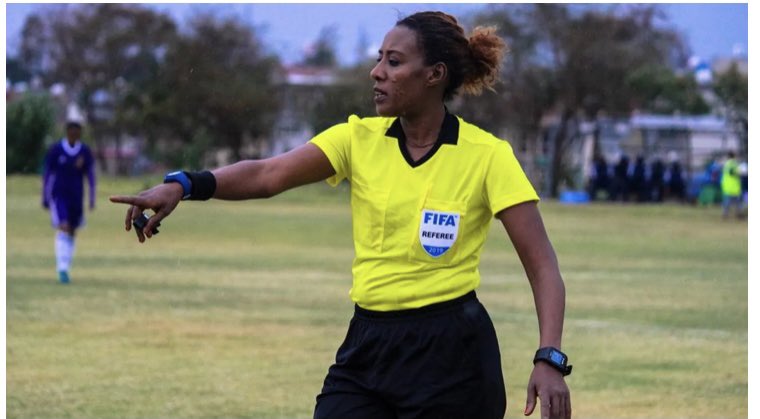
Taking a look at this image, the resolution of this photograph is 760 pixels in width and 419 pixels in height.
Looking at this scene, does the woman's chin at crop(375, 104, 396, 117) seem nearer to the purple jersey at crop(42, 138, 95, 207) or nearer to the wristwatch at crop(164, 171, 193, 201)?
the wristwatch at crop(164, 171, 193, 201)

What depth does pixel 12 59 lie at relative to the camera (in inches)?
3627

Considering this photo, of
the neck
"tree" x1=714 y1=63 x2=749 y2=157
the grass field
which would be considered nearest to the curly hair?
the neck

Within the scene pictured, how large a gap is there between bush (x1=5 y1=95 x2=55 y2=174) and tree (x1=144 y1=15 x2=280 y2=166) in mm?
5957

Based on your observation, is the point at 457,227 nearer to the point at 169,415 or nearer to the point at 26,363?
the point at 169,415

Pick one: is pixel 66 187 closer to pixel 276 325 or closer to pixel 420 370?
pixel 276 325

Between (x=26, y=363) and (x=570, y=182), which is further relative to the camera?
(x=570, y=182)

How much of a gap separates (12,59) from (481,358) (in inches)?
3565

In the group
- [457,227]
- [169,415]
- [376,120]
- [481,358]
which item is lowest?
[169,415]

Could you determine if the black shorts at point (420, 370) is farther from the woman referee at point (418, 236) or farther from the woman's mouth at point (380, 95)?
the woman's mouth at point (380, 95)

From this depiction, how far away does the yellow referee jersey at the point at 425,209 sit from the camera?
4.82 m

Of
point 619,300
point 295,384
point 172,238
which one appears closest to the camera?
point 295,384

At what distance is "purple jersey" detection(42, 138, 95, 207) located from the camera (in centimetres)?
1842

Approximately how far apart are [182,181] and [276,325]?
9.70 meters

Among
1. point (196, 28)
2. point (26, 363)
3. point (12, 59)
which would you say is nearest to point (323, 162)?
point (26, 363)
